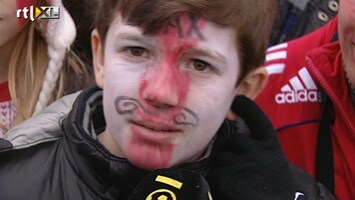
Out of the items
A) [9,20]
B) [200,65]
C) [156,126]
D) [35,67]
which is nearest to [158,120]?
[156,126]

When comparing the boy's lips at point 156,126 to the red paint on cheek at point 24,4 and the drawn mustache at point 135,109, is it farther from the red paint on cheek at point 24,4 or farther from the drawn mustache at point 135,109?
the red paint on cheek at point 24,4

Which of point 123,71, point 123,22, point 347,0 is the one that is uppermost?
point 347,0

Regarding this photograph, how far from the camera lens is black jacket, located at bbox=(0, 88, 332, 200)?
1476mm

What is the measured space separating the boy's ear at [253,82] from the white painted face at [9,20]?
734 millimetres

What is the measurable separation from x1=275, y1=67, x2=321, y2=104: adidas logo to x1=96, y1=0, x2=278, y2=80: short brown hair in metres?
0.54

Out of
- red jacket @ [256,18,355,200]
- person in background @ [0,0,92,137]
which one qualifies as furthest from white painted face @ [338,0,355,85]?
person in background @ [0,0,92,137]

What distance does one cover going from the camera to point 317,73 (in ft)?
6.85

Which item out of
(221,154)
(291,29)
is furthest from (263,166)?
(291,29)

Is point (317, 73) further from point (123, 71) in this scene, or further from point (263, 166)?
point (123, 71)

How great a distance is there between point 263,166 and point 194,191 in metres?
0.27

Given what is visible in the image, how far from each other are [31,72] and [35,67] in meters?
0.02

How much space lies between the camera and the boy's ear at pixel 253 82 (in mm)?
1612

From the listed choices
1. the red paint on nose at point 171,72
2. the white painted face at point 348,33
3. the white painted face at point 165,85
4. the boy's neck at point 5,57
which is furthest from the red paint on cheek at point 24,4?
the white painted face at point 348,33

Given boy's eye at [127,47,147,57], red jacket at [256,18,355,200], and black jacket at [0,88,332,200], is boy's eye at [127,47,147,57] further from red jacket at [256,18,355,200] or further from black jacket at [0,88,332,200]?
red jacket at [256,18,355,200]
